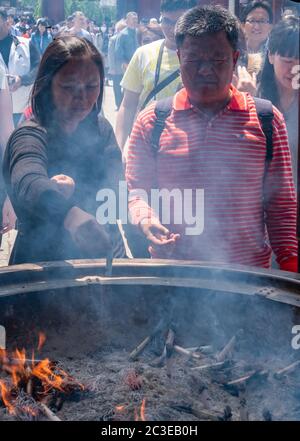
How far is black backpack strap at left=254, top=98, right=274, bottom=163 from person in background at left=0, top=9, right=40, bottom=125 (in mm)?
3459

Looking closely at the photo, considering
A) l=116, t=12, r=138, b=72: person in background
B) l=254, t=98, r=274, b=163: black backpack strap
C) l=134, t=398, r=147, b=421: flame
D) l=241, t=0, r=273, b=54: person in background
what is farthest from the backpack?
l=116, t=12, r=138, b=72: person in background

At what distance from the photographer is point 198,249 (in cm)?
262

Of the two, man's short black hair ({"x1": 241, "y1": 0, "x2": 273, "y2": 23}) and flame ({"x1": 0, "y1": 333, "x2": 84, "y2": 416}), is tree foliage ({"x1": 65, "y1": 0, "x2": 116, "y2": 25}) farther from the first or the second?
flame ({"x1": 0, "y1": 333, "x2": 84, "y2": 416})

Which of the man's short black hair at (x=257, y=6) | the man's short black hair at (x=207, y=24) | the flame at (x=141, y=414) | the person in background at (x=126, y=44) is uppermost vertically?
the person in background at (x=126, y=44)

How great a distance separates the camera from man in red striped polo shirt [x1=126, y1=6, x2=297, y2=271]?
97.9 inches

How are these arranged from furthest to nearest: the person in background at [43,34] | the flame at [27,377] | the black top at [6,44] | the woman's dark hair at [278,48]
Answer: the person in background at [43,34]
the black top at [6,44]
the woman's dark hair at [278,48]
the flame at [27,377]

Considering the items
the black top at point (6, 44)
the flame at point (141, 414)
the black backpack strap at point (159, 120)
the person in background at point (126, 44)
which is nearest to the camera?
the flame at point (141, 414)

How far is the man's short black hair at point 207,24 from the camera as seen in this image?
2.47m

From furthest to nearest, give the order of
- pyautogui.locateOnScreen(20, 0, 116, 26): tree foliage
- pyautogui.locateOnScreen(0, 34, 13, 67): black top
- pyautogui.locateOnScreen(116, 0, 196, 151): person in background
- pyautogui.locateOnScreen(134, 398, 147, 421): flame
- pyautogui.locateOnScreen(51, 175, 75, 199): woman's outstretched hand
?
pyautogui.locateOnScreen(20, 0, 116, 26): tree foliage → pyautogui.locateOnScreen(0, 34, 13, 67): black top → pyautogui.locateOnScreen(116, 0, 196, 151): person in background → pyautogui.locateOnScreen(51, 175, 75, 199): woman's outstretched hand → pyautogui.locateOnScreen(134, 398, 147, 421): flame

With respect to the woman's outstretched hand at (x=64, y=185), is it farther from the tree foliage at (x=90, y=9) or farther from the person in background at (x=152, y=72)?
the tree foliage at (x=90, y=9)

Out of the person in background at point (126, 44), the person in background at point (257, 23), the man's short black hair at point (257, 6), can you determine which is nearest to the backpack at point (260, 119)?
the person in background at point (257, 23)

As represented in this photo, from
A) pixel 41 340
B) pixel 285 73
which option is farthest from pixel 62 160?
pixel 285 73

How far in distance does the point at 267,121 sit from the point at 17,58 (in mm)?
3773

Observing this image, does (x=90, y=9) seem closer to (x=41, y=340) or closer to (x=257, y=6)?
(x=257, y=6)
